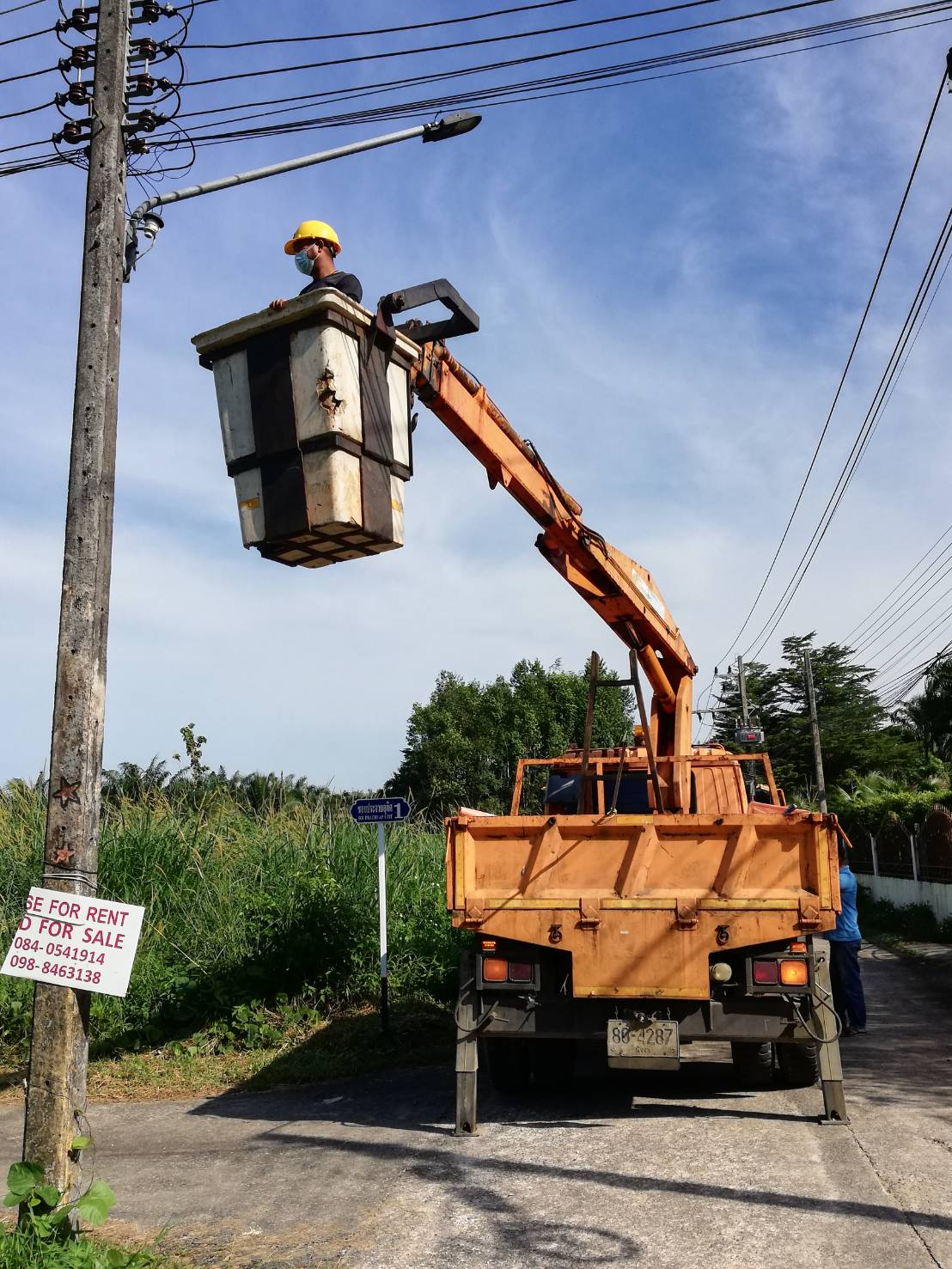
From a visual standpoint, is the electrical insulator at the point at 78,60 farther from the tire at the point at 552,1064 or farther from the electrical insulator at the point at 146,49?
the tire at the point at 552,1064

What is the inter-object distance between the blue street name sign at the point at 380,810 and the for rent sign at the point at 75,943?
548 centimetres

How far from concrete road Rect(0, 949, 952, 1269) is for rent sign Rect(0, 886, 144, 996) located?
53.6 inches

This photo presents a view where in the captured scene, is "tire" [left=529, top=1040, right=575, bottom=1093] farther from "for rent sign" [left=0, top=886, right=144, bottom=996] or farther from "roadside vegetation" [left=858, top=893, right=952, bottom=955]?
"roadside vegetation" [left=858, top=893, right=952, bottom=955]

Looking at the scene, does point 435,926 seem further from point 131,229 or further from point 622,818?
point 131,229

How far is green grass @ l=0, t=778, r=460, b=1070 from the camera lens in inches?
431

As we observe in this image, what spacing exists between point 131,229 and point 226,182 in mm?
646

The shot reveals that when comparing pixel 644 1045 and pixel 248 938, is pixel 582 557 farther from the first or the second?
pixel 248 938

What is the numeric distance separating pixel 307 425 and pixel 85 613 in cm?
147

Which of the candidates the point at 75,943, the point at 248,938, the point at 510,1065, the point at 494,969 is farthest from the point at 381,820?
the point at 75,943

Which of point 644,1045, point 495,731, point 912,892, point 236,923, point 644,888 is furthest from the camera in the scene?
point 495,731

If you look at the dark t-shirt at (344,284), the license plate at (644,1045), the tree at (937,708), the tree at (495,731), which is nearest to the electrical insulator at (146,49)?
the dark t-shirt at (344,284)

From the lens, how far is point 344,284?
21.7 ft

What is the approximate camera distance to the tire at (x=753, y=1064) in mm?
8352

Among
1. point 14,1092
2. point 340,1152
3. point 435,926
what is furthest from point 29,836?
point 340,1152
